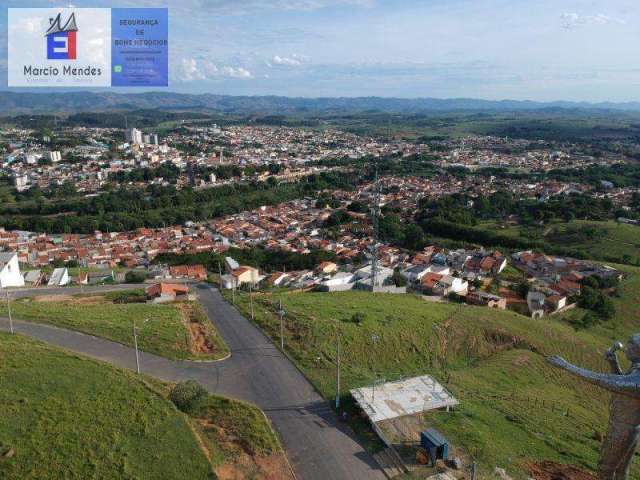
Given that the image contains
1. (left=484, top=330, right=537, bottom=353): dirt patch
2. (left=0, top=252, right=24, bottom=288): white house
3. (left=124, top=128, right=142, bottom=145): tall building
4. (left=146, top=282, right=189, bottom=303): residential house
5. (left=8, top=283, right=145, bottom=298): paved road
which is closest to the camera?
(left=484, top=330, right=537, bottom=353): dirt patch

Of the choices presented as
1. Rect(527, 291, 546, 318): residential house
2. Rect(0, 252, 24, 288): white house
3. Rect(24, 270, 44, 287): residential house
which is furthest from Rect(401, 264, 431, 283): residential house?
Rect(0, 252, 24, 288): white house

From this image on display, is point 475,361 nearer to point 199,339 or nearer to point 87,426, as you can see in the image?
point 199,339

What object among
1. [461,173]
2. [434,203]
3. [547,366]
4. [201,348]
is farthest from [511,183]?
[201,348]

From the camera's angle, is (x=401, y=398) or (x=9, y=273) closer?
(x=401, y=398)

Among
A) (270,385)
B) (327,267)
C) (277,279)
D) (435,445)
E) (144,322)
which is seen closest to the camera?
(435,445)

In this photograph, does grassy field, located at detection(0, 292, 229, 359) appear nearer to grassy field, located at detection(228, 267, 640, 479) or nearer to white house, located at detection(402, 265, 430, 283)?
grassy field, located at detection(228, 267, 640, 479)

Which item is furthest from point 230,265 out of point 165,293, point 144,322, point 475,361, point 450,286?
point 475,361

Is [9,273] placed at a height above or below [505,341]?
below
